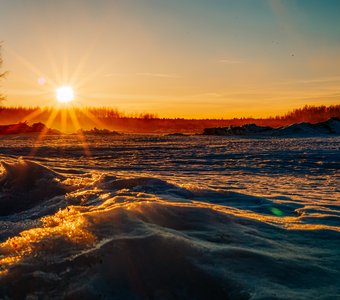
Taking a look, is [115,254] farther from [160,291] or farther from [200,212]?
[200,212]

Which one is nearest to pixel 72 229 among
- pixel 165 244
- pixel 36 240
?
pixel 36 240

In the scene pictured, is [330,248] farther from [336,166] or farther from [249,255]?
[336,166]

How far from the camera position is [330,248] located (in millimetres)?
2883

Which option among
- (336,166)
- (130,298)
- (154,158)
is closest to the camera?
(130,298)

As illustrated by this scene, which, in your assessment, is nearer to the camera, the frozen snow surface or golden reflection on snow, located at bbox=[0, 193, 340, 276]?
the frozen snow surface

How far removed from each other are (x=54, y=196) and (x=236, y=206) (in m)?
2.25

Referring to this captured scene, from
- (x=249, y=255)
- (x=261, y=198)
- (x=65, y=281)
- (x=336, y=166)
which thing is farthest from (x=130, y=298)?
(x=336, y=166)

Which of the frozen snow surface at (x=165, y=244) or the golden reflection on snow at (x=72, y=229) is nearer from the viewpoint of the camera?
the frozen snow surface at (x=165, y=244)

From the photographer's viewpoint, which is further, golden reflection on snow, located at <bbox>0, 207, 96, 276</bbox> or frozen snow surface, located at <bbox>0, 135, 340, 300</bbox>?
golden reflection on snow, located at <bbox>0, 207, 96, 276</bbox>

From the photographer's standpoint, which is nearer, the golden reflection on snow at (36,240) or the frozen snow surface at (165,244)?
the frozen snow surface at (165,244)

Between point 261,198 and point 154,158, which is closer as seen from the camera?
point 261,198

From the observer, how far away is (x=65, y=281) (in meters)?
2.14

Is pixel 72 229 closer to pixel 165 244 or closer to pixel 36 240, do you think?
pixel 36 240

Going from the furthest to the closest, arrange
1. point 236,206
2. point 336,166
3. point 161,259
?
point 336,166
point 236,206
point 161,259
